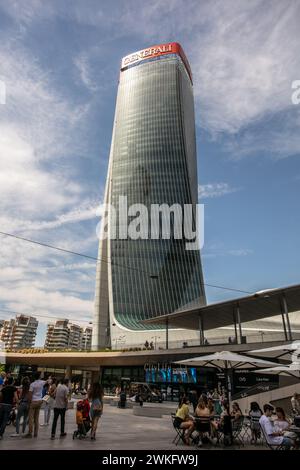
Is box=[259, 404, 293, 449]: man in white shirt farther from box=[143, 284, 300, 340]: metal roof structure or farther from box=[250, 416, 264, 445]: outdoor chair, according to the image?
box=[143, 284, 300, 340]: metal roof structure

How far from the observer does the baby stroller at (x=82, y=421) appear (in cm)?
972

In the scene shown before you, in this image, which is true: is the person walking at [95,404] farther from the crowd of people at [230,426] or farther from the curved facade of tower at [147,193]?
the curved facade of tower at [147,193]

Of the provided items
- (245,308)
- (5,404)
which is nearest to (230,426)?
(5,404)

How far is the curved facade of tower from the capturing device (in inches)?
3017

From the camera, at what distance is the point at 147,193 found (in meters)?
84.1

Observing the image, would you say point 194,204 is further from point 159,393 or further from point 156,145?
point 159,393

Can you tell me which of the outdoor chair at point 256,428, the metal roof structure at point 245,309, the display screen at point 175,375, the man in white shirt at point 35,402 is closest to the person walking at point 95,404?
the man in white shirt at point 35,402

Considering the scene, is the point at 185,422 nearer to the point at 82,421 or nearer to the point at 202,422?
the point at 202,422

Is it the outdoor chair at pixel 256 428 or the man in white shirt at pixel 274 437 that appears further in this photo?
the outdoor chair at pixel 256 428

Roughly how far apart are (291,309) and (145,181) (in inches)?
2282

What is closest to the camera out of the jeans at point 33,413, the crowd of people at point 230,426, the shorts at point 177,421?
the crowd of people at point 230,426

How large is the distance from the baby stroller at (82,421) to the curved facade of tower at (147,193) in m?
58.4

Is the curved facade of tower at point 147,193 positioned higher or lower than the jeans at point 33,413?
higher

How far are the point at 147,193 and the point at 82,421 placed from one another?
7622 centimetres
